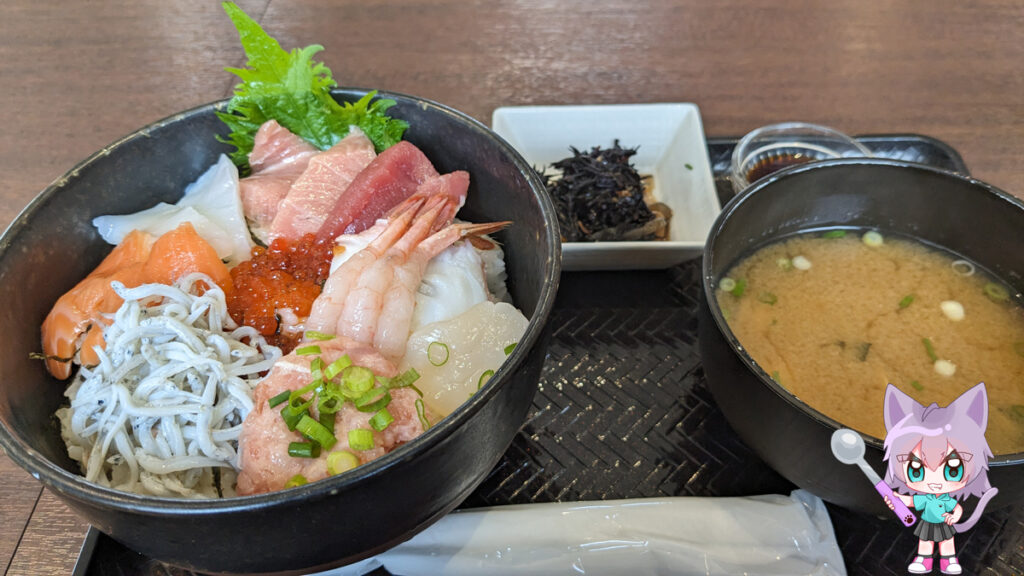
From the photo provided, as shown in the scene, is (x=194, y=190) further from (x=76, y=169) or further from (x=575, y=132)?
(x=575, y=132)

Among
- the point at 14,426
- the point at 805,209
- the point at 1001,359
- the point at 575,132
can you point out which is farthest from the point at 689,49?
the point at 14,426

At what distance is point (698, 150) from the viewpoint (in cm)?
172

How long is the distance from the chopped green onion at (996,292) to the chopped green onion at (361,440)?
1.23 meters

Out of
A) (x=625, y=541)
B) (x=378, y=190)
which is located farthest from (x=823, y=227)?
(x=378, y=190)

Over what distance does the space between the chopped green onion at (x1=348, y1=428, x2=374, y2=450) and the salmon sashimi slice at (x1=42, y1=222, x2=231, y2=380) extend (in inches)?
18.6

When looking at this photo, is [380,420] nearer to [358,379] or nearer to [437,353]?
[358,379]

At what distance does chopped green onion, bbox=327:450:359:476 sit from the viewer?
2.78 feet

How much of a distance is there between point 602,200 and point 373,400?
102 centimetres

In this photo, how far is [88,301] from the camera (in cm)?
108

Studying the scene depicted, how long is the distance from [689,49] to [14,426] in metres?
2.06

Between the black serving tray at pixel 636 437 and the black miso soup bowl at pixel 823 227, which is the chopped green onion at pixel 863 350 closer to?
the black miso soup bowl at pixel 823 227

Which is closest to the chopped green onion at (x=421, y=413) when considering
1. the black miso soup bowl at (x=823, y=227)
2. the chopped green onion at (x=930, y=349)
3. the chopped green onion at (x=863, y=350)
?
the black miso soup bowl at (x=823, y=227)

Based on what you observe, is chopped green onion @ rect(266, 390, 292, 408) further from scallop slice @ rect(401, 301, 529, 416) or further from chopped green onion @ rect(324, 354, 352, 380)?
scallop slice @ rect(401, 301, 529, 416)

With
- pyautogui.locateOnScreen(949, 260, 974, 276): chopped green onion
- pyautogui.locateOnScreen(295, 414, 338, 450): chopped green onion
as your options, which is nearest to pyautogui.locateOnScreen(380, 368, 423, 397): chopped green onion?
pyautogui.locateOnScreen(295, 414, 338, 450): chopped green onion
